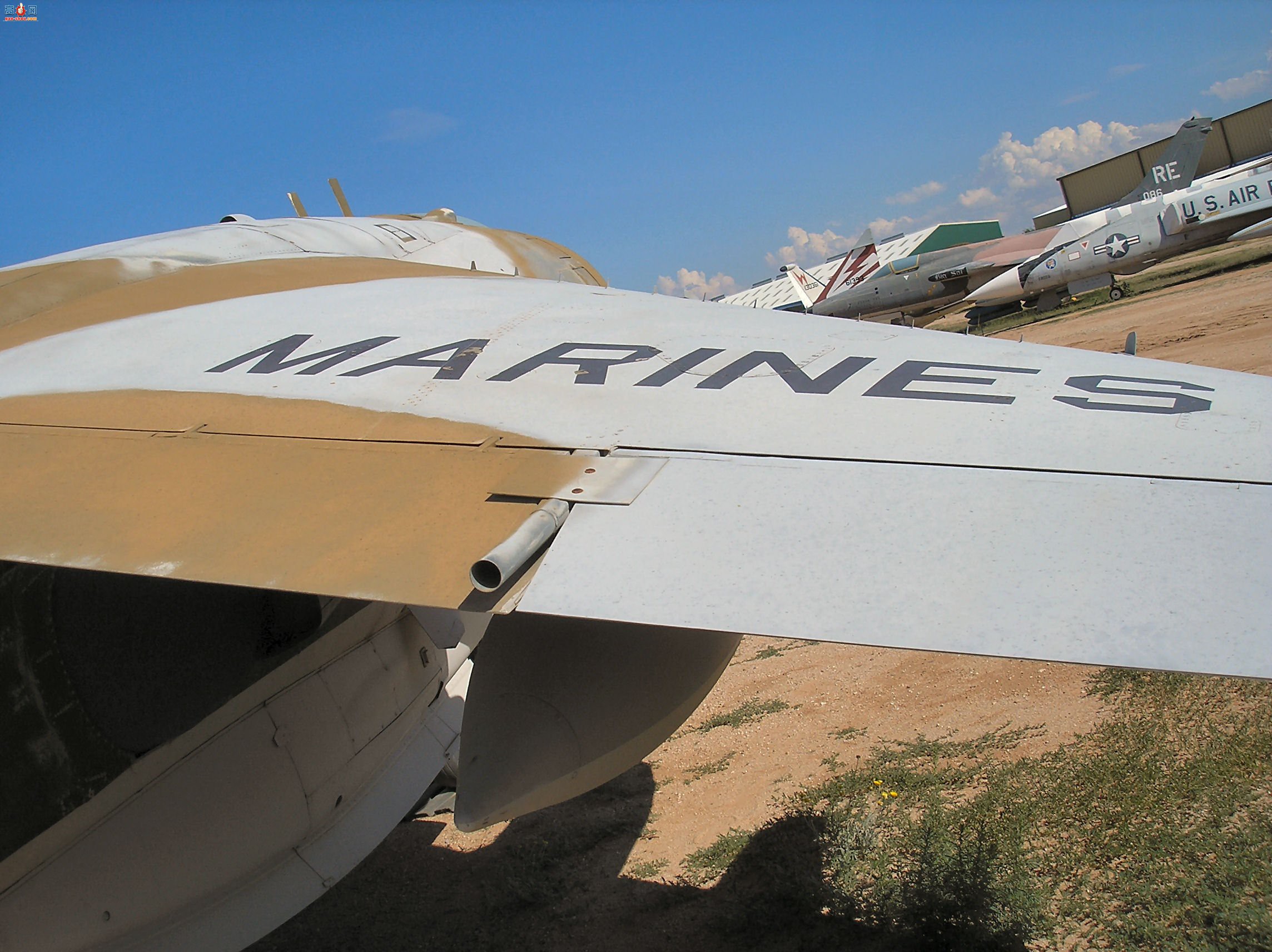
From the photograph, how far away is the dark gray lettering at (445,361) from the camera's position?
2.44 meters

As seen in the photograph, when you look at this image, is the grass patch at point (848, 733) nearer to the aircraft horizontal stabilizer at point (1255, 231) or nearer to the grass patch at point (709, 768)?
the grass patch at point (709, 768)

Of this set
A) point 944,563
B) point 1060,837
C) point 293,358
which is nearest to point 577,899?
point 1060,837

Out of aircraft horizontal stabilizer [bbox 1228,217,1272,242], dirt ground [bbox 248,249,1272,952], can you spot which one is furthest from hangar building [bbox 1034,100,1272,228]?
dirt ground [bbox 248,249,1272,952]

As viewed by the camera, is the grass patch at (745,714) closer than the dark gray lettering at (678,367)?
No

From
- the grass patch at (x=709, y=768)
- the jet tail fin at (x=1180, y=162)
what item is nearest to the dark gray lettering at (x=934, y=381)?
the grass patch at (x=709, y=768)

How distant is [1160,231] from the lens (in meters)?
24.5

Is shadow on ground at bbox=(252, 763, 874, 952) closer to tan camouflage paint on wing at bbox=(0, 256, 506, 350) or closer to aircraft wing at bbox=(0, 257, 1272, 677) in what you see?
aircraft wing at bbox=(0, 257, 1272, 677)

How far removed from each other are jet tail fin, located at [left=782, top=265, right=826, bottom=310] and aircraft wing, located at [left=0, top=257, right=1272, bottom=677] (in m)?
32.9

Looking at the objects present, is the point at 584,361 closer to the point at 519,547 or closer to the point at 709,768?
the point at 519,547

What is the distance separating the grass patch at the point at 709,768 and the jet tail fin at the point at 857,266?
29.4 metres

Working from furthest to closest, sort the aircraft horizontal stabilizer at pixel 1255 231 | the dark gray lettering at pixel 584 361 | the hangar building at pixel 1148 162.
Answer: the hangar building at pixel 1148 162, the aircraft horizontal stabilizer at pixel 1255 231, the dark gray lettering at pixel 584 361

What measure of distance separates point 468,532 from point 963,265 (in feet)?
103

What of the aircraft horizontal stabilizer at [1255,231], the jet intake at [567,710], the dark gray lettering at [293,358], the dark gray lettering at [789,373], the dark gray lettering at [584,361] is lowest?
the aircraft horizontal stabilizer at [1255,231]

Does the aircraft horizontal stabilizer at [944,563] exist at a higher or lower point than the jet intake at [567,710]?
higher
